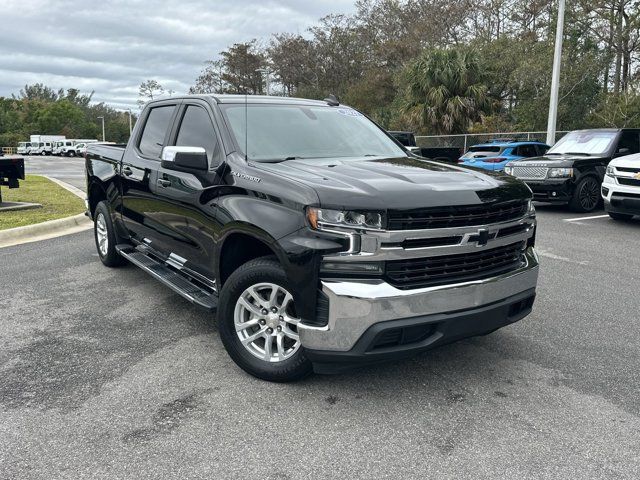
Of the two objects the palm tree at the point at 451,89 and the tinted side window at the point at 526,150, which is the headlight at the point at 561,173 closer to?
the tinted side window at the point at 526,150

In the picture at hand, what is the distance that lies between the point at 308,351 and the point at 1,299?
365 centimetres

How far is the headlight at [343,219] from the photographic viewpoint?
10.2 ft

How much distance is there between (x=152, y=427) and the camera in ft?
10.1

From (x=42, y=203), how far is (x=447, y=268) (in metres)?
10.7

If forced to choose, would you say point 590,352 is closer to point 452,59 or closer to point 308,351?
point 308,351

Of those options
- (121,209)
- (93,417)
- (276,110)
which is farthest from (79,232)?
(93,417)

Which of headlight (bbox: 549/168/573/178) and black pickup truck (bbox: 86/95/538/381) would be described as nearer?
black pickup truck (bbox: 86/95/538/381)

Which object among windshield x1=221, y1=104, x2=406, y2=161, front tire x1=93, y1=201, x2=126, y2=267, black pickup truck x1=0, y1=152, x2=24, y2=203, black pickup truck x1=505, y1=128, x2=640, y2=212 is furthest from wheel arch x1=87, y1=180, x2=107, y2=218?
black pickup truck x1=505, y1=128, x2=640, y2=212

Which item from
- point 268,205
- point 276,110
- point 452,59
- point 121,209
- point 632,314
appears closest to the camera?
point 268,205

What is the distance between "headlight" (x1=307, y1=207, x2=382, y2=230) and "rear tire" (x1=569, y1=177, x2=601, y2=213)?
9501mm

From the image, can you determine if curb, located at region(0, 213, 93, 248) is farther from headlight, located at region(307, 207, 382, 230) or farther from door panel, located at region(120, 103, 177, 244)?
headlight, located at region(307, 207, 382, 230)

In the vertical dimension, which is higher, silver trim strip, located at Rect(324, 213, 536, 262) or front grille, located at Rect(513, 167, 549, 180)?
front grille, located at Rect(513, 167, 549, 180)

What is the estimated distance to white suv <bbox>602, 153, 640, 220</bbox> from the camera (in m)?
9.20

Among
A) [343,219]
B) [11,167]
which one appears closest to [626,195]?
[343,219]
